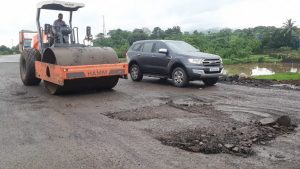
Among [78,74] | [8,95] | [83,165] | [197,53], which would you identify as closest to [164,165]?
[83,165]

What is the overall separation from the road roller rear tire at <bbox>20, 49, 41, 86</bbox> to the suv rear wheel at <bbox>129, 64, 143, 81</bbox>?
4.05 m

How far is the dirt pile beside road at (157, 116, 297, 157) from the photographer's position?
20.3 ft

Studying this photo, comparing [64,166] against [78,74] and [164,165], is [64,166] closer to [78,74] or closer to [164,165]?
[164,165]

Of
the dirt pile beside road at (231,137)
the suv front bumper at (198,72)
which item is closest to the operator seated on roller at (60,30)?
the suv front bumper at (198,72)

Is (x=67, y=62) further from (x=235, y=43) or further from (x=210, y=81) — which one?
(x=235, y=43)

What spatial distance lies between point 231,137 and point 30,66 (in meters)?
9.42

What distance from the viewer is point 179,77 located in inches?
561

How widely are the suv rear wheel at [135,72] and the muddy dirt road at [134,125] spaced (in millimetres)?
2690

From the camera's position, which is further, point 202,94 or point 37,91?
point 37,91

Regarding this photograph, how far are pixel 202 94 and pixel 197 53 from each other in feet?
8.79

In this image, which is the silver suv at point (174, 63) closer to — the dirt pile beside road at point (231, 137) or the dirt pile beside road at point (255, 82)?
the dirt pile beside road at point (255, 82)

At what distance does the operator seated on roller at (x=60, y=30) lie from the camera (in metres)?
13.1

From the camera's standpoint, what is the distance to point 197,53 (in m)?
14.5

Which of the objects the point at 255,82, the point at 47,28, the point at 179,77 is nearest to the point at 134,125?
the point at 47,28
